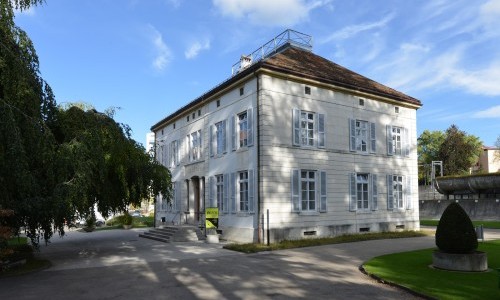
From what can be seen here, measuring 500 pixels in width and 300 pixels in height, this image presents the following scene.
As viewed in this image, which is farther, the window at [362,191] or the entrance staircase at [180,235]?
the window at [362,191]

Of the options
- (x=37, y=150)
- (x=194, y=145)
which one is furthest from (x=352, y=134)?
(x=37, y=150)

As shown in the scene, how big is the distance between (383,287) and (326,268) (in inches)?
104

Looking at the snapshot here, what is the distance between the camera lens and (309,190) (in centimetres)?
1919

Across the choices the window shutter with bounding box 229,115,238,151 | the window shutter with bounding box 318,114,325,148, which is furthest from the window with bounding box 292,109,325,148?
the window shutter with bounding box 229,115,238,151

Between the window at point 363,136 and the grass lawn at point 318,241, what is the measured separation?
4.34 m

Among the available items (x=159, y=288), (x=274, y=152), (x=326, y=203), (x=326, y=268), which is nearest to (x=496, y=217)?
(x=326, y=203)

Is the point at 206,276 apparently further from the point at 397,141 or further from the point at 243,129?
the point at 397,141

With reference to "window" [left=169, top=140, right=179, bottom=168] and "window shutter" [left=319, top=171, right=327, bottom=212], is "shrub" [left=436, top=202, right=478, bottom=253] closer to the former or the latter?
"window shutter" [left=319, top=171, right=327, bottom=212]

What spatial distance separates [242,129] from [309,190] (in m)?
4.20

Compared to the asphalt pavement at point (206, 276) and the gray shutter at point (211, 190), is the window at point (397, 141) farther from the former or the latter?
the gray shutter at point (211, 190)

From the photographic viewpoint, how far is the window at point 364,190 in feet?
68.2

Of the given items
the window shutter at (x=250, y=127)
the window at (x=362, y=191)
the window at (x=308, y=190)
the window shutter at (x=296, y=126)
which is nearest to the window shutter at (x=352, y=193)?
the window at (x=362, y=191)

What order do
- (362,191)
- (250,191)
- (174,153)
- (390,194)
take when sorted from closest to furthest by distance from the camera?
1. (250,191)
2. (362,191)
3. (390,194)
4. (174,153)

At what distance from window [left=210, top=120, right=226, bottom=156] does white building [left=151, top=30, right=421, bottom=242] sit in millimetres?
55
